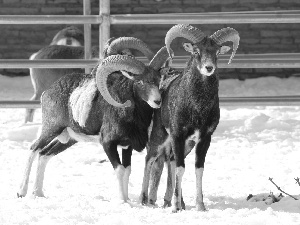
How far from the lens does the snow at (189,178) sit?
693cm

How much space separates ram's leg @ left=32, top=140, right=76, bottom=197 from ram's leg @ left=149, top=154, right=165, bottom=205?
91 centimetres

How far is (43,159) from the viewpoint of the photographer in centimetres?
830

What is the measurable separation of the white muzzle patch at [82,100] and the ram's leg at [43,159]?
0.46 metres

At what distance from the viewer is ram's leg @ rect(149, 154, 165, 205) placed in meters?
7.75

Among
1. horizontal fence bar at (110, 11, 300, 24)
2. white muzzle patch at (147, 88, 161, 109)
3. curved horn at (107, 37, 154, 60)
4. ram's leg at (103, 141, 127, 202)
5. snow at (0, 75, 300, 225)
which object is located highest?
curved horn at (107, 37, 154, 60)

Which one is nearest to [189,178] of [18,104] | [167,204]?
[167,204]

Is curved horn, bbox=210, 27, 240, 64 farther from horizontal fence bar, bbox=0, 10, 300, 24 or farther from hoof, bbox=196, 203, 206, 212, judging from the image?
horizontal fence bar, bbox=0, 10, 300, 24

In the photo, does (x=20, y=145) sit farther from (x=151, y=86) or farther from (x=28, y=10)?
(x=28, y=10)

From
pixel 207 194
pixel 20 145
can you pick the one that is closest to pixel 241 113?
pixel 20 145

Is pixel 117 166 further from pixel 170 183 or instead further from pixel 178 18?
pixel 178 18

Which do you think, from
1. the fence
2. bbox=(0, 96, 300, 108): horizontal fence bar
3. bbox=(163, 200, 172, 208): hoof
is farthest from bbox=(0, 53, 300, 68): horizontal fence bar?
bbox=(163, 200, 172, 208): hoof

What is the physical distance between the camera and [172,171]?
7.77 m

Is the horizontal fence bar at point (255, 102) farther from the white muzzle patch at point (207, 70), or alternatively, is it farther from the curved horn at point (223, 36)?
the white muzzle patch at point (207, 70)

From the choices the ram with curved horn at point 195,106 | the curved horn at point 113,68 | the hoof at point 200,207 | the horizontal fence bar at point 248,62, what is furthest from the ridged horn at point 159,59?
the horizontal fence bar at point 248,62
